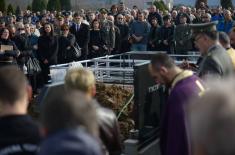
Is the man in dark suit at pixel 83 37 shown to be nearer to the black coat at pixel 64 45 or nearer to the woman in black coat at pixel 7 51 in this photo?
the black coat at pixel 64 45

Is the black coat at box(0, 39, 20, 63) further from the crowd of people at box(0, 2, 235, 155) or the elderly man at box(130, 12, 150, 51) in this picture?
the elderly man at box(130, 12, 150, 51)

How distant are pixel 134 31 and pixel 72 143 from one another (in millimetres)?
13719

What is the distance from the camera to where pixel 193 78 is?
491 cm

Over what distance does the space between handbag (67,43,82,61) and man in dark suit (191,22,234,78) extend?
8371 mm

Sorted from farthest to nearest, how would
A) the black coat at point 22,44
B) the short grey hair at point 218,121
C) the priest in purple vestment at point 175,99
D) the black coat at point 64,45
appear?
1. the black coat at point 64,45
2. the black coat at point 22,44
3. the priest in purple vestment at point 175,99
4. the short grey hair at point 218,121

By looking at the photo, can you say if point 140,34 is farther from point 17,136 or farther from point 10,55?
point 17,136

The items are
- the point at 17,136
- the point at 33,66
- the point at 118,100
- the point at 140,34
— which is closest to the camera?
the point at 17,136

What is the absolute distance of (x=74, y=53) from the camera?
1419 centimetres

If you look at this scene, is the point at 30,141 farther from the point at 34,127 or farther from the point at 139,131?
the point at 139,131

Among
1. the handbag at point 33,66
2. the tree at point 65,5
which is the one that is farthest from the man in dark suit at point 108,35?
the tree at point 65,5

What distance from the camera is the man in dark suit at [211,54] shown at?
5559mm

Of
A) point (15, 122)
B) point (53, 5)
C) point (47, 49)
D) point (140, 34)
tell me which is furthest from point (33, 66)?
point (53, 5)

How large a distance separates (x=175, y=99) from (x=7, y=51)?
26.4 feet

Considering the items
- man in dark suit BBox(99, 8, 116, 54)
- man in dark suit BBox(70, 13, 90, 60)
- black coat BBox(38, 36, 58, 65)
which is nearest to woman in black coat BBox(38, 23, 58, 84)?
black coat BBox(38, 36, 58, 65)
